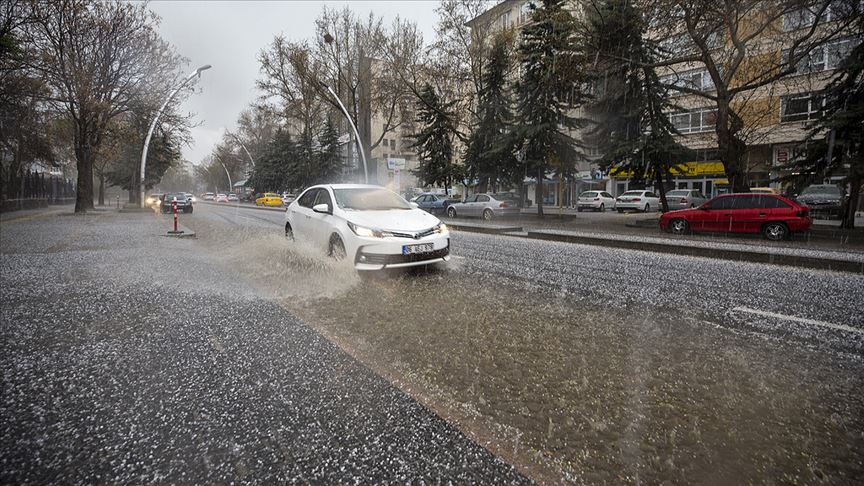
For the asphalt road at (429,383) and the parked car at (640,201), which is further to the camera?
the parked car at (640,201)

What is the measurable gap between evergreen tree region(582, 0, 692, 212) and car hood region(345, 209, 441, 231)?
1376 cm

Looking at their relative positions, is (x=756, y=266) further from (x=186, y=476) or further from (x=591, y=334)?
(x=186, y=476)

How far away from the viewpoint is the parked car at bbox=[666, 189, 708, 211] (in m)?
31.5

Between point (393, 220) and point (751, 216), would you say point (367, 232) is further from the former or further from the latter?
point (751, 216)

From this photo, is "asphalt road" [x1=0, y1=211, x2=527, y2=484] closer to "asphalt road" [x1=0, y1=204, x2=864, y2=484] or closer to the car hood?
"asphalt road" [x1=0, y1=204, x2=864, y2=484]

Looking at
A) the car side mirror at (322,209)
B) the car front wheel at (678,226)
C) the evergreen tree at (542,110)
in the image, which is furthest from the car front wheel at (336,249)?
the evergreen tree at (542,110)

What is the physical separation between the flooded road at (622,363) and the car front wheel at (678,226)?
9968mm

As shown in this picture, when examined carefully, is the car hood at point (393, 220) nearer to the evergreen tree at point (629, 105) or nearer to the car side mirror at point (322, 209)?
the car side mirror at point (322, 209)

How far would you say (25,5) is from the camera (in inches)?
728

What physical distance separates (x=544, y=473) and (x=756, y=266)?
900 centimetres

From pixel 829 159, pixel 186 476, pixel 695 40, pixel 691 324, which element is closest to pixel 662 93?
pixel 695 40

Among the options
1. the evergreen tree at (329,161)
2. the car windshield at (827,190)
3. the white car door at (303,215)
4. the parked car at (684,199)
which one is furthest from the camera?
the evergreen tree at (329,161)

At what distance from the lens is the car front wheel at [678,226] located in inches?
667

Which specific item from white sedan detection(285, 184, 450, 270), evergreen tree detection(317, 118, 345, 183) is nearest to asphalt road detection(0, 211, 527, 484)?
white sedan detection(285, 184, 450, 270)
